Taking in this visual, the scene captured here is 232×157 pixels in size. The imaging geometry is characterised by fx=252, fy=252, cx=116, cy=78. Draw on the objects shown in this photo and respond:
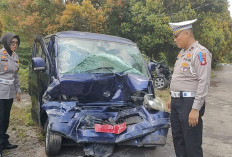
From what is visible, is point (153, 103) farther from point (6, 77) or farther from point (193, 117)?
point (6, 77)

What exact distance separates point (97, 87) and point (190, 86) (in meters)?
1.57

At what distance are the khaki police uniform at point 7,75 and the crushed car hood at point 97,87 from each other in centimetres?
57

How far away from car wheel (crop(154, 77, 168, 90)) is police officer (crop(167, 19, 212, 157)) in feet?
25.2

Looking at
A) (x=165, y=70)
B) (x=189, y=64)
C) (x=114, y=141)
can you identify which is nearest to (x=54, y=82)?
(x=114, y=141)

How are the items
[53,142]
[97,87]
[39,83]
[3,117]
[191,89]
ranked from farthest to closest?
1. [39,83]
2. [97,87]
3. [3,117]
4. [53,142]
5. [191,89]

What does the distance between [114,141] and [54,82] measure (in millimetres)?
1288

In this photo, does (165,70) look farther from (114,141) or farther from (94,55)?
(114,141)

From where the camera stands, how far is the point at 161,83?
35.6 feet

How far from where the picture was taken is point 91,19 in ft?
40.3

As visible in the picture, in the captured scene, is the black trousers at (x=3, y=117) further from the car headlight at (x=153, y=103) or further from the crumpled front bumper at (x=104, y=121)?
the car headlight at (x=153, y=103)

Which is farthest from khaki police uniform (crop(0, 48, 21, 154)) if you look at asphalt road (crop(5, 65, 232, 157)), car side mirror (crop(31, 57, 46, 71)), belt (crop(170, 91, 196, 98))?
belt (crop(170, 91, 196, 98))

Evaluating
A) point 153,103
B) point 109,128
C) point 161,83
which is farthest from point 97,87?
point 161,83

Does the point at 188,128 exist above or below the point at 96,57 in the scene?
below

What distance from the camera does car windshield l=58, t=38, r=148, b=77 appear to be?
13.7 ft
